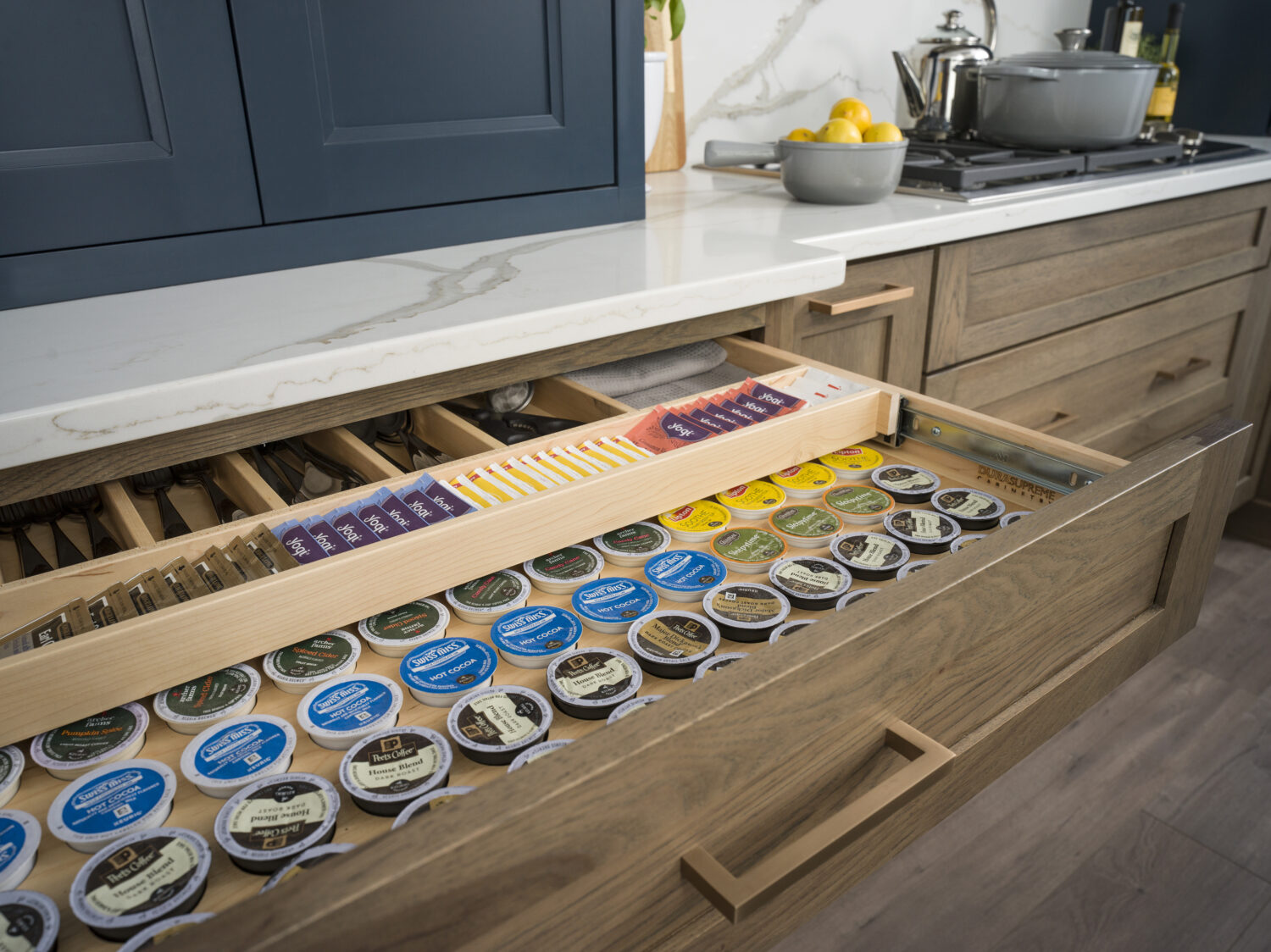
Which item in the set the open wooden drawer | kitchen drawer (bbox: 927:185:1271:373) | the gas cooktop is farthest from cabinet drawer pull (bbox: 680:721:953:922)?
the gas cooktop

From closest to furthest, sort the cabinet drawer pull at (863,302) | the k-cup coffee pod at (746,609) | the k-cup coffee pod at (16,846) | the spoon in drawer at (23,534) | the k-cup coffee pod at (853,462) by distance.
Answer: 1. the k-cup coffee pod at (16,846)
2. the k-cup coffee pod at (746,609)
3. the spoon in drawer at (23,534)
4. the k-cup coffee pod at (853,462)
5. the cabinet drawer pull at (863,302)

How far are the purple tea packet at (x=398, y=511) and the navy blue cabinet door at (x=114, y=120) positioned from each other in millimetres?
439

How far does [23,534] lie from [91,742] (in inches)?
14.8

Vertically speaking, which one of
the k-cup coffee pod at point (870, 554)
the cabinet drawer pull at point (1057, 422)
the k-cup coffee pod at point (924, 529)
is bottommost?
the cabinet drawer pull at point (1057, 422)

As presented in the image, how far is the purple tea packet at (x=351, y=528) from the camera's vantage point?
75 centimetres

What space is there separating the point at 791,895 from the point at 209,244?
91cm

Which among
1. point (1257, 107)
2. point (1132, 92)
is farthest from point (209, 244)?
point (1257, 107)

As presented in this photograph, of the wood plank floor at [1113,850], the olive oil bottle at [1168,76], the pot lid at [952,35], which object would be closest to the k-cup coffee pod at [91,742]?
the wood plank floor at [1113,850]

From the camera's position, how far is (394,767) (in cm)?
59

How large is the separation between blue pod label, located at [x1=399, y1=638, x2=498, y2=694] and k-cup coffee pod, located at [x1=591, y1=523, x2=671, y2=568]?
0.17 meters

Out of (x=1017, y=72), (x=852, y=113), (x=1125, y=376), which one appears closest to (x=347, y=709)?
(x=852, y=113)

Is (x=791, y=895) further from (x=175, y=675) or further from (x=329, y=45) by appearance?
(x=329, y=45)

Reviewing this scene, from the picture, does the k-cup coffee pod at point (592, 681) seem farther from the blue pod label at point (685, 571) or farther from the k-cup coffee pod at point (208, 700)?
the k-cup coffee pod at point (208, 700)

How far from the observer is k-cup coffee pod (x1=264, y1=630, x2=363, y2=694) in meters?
0.67
